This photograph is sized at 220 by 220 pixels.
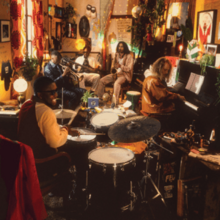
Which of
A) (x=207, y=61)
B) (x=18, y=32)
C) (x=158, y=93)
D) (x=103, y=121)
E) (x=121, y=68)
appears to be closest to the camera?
(x=103, y=121)

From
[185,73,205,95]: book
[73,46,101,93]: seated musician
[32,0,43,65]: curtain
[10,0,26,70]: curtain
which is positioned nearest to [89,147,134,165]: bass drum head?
[185,73,205,95]: book

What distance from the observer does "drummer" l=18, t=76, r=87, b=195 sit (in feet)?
7.35

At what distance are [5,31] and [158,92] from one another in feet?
8.78

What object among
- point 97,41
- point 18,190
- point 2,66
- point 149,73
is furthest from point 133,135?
point 97,41

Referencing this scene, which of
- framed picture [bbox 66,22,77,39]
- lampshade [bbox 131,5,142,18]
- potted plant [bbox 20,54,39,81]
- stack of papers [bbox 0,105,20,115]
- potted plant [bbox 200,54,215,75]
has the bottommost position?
stack of papers [bbox 0,105,20,115]

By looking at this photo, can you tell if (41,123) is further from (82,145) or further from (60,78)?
(60,78)

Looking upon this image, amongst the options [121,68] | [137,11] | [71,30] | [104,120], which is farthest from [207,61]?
[71,30]

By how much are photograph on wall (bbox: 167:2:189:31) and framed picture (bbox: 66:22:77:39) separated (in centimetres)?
332

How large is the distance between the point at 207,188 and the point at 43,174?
1582mm

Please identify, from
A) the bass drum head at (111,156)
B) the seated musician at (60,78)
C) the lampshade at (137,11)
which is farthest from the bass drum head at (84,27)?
the bass drum head at (111,156)

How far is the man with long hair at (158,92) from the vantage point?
4.07 m

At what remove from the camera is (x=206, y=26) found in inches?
164

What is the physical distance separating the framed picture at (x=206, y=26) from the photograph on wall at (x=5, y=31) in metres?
3.26

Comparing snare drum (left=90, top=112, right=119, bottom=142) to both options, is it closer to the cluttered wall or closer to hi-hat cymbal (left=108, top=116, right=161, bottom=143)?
hi-hat cymbal (left=108, top=116, right=161, bottom=143)
